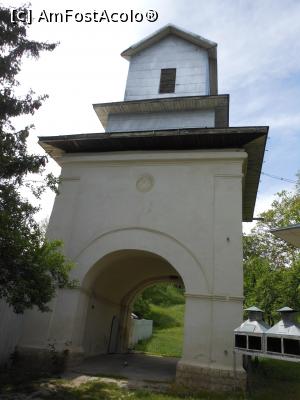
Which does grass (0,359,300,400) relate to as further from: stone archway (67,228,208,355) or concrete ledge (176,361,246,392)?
stone archway (67,228,208,355)

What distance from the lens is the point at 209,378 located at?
307 inches

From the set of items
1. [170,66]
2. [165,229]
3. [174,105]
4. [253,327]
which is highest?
[170,66]

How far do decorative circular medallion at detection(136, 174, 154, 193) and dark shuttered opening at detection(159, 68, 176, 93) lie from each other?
4.20 m

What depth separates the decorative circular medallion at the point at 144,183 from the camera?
34.3ft

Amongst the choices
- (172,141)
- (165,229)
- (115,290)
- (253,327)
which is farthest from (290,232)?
(115,290)

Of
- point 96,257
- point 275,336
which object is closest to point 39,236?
point 96,257

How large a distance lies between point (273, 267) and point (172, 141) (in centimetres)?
980

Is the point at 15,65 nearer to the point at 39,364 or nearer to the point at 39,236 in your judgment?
the point at 39,236

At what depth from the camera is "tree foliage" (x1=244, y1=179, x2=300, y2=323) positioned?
44.8 feet

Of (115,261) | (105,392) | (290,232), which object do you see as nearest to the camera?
(290,232)

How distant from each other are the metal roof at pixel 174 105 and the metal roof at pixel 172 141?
7.35ft

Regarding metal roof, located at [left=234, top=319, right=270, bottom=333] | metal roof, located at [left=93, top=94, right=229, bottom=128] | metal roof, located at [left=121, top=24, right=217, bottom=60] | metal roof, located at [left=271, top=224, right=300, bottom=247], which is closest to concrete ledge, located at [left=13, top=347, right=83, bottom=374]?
metal roof, located at [left=234, top=319, right=270, bottom=333]

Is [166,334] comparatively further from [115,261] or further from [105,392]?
[105,392]

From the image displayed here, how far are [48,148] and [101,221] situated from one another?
3445 millimetres
